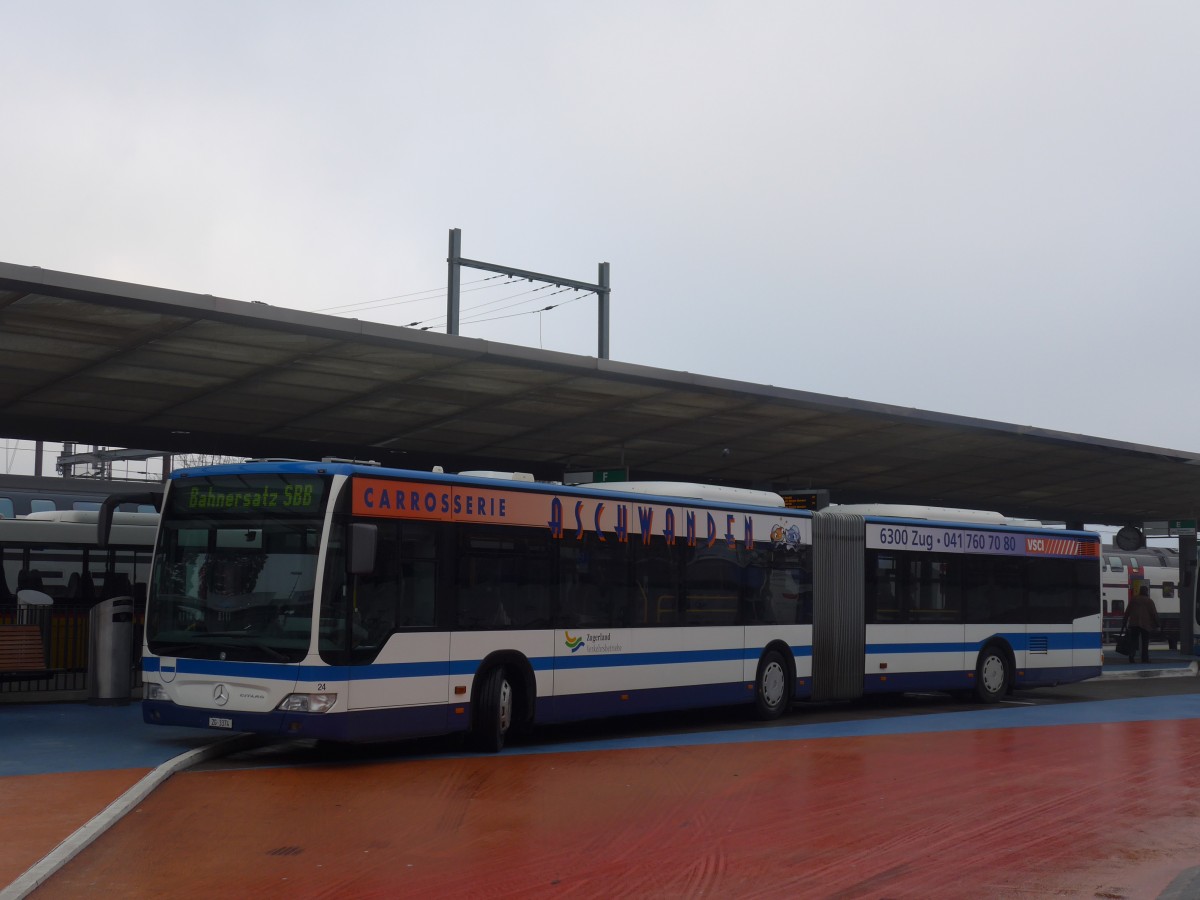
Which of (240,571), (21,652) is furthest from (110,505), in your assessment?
(21,652)

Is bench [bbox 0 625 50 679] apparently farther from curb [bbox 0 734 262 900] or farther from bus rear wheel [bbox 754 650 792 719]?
bus rear wheel [bbox 754 650 792 719]

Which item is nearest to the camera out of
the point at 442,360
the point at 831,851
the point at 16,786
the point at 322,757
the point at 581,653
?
the point at 831,851

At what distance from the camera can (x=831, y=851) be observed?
9453 millimetres

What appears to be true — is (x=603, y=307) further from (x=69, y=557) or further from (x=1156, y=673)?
(x=1156, y=673)

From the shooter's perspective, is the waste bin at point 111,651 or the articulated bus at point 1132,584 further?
the articulated bus at point 1132,584

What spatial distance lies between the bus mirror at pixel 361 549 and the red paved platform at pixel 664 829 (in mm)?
1877

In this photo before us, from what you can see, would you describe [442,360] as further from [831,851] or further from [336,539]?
[831,851]

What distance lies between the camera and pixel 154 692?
13.5 m

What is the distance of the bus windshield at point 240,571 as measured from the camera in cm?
1290

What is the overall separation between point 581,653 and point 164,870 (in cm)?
758

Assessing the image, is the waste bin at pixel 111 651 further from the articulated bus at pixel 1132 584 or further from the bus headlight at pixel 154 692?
the articulated bus at pixel 1132 584

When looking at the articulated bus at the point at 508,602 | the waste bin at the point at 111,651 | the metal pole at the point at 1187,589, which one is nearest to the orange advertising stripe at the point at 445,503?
the articulated bus at the point at 508,602

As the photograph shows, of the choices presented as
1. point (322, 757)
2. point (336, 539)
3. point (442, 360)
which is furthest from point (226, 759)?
point (442, 360)

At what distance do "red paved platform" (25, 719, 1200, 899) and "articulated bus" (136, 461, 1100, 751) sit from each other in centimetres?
91
